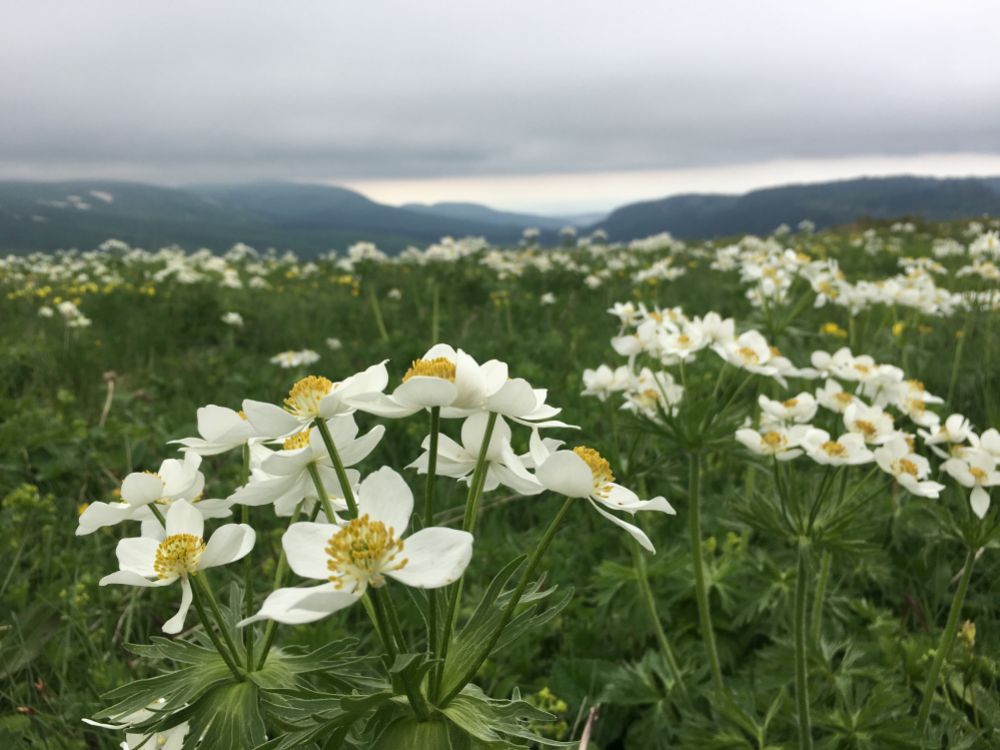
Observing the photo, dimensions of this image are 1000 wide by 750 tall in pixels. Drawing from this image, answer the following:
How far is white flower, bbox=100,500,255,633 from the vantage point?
1.05 meters

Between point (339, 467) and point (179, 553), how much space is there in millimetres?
303

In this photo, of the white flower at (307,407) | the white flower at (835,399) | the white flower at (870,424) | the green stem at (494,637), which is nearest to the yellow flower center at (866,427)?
the white flower at (870,424)

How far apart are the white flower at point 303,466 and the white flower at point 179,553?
0.07m

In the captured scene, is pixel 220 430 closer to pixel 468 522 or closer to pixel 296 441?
pixel 296 441

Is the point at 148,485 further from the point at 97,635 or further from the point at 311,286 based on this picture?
the point at 311,286

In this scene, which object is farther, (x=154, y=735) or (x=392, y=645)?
(x=154, y=735)

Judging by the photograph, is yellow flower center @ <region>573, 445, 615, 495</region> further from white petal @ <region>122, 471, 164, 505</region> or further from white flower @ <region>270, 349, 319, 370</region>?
white flower @ <region>270, 349, 319, 370</region>

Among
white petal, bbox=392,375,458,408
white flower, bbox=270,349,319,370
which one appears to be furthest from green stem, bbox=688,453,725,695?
white flower, bbox=270,349,319,370

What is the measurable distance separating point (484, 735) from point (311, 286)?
10383mm

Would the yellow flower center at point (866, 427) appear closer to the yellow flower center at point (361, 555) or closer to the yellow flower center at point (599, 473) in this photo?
the yellow flower center at point (599, 473)

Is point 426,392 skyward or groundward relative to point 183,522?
skyward

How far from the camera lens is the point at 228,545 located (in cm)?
105

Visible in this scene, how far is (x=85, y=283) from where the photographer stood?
31.5 feet

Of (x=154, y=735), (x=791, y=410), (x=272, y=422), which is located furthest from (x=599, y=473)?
(x=791, y=410)
